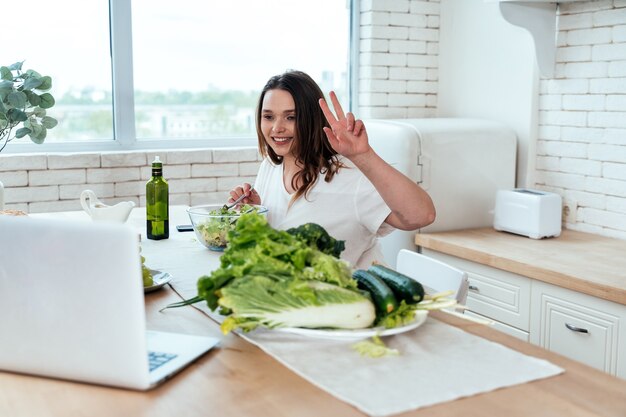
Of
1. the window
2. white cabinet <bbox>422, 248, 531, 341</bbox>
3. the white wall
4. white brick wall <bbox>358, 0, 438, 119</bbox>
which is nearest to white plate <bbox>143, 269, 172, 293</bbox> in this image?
white cabinet <bbox>422, 248, 531, 341</bbox>

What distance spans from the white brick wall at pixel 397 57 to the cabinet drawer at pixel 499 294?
124 cm

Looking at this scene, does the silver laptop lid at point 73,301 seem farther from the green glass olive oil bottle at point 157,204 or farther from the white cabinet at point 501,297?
the white cabinet at point 501,297

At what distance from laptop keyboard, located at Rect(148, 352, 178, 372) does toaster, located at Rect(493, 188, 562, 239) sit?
2308mm

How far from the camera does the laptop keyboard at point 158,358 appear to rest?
4.39 ft

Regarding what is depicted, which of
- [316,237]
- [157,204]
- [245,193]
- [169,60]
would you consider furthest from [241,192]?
[169,60]

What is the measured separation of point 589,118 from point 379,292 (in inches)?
91.1

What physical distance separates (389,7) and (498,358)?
309 centimetres

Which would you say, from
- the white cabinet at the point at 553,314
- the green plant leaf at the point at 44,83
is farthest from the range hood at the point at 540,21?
the green plant leaf at the point at 44,83

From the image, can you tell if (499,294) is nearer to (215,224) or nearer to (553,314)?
(553,314)

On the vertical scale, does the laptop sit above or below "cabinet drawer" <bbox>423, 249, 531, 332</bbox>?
above

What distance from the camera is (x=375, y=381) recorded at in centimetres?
127

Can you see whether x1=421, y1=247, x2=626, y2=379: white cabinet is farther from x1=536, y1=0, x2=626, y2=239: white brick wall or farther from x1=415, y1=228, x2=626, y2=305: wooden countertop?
x1=536, y1=0, x2=626, y2=239: white brick wall

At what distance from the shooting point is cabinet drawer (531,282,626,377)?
2625 mm

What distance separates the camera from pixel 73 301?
49.4 inches
